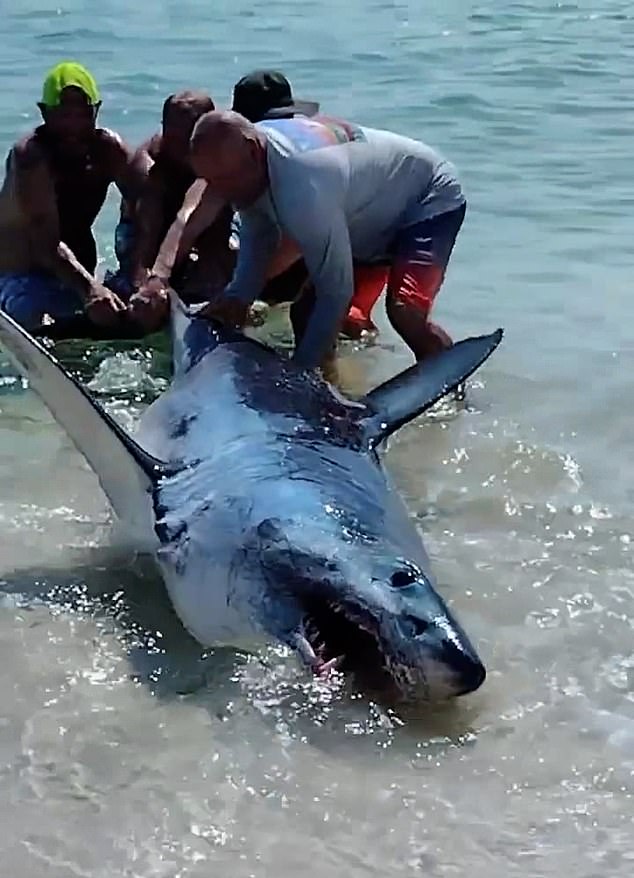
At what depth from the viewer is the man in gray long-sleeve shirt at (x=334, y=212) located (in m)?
5.40

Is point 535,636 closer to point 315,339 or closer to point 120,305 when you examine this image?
point 315,339

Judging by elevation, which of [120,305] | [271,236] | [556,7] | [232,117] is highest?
[232,117]

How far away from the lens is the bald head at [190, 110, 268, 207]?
17.2ft

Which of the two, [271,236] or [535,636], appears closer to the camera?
[535,636]

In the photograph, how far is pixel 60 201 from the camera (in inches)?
294

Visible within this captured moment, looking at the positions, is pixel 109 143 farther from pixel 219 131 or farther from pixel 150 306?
pixel 219 131

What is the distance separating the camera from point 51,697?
4.18 m

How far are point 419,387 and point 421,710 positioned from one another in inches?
67.6

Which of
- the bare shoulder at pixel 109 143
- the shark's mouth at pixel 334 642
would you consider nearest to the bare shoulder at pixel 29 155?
the bare shoulder at pixel 109 143

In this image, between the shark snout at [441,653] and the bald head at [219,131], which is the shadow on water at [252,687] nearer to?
the shark snout at [441,653]

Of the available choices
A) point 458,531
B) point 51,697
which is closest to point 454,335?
point 458,531

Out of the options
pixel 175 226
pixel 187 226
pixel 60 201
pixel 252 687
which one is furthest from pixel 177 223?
pixel 252 687

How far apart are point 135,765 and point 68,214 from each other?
13.8 feet

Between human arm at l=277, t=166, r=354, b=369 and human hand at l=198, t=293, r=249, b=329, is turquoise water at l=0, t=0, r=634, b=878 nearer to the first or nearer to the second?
human arm at l=277, t=166, r=354, b=369
